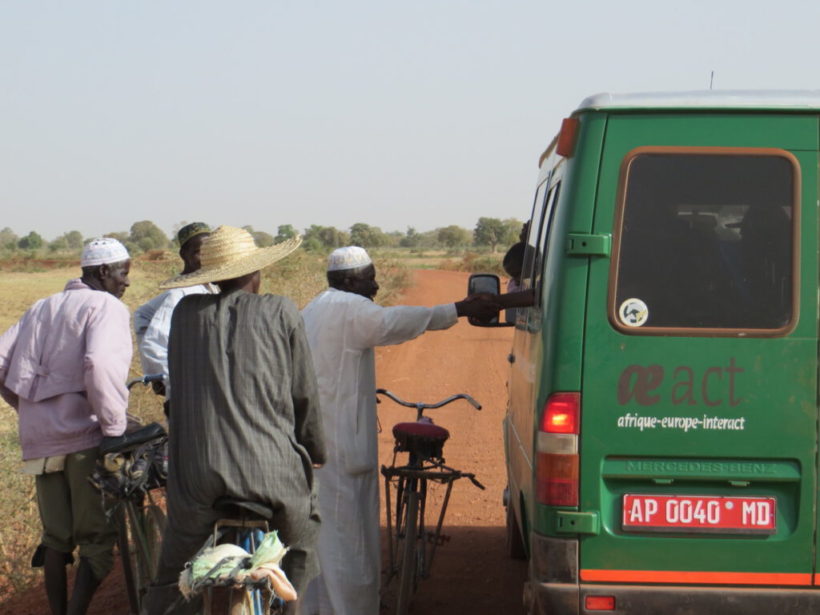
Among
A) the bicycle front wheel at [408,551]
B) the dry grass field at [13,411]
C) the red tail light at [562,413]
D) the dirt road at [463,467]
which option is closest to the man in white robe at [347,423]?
the bicycle front wheel at [408,551]

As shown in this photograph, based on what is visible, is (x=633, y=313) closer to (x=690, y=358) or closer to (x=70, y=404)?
(x=690, y=358)

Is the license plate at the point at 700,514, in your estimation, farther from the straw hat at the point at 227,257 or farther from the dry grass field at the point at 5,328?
the dry grass field at the point at 5,328

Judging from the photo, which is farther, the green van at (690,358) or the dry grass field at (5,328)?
the dry grass field at (5,328)

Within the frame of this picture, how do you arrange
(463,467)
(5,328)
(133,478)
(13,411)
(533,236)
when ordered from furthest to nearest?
(5,328) < (13,411) < (463,467) < (533,236) < (133,478)

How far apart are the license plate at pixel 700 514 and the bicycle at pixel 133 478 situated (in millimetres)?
2079

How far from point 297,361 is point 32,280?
39075 mm

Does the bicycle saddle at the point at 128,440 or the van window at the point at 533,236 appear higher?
the van window at the point at 533,236

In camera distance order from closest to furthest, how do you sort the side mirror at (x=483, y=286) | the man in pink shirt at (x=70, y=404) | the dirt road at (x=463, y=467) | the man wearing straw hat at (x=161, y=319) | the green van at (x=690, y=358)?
the green van at (x=690, y=358) < the man in pink shirt at (x=70, y=404) < the side mirror at (x=483, y=286) < the man wearing straw hat at (x=161, y=319) < the dirt road at (x=463, y=467)

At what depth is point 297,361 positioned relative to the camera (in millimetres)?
3771

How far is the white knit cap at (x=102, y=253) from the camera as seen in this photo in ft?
16.1

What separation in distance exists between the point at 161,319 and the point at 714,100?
2920 mm

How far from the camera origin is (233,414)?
3617 millimetres

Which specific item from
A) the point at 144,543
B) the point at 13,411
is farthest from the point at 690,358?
the point at 13,411

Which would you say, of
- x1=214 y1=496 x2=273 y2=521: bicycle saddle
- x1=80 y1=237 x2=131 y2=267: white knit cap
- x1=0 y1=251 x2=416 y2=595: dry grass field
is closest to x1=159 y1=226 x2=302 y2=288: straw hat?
x1=214 y1=496 x2=273 y2=521: bicycle saddle
